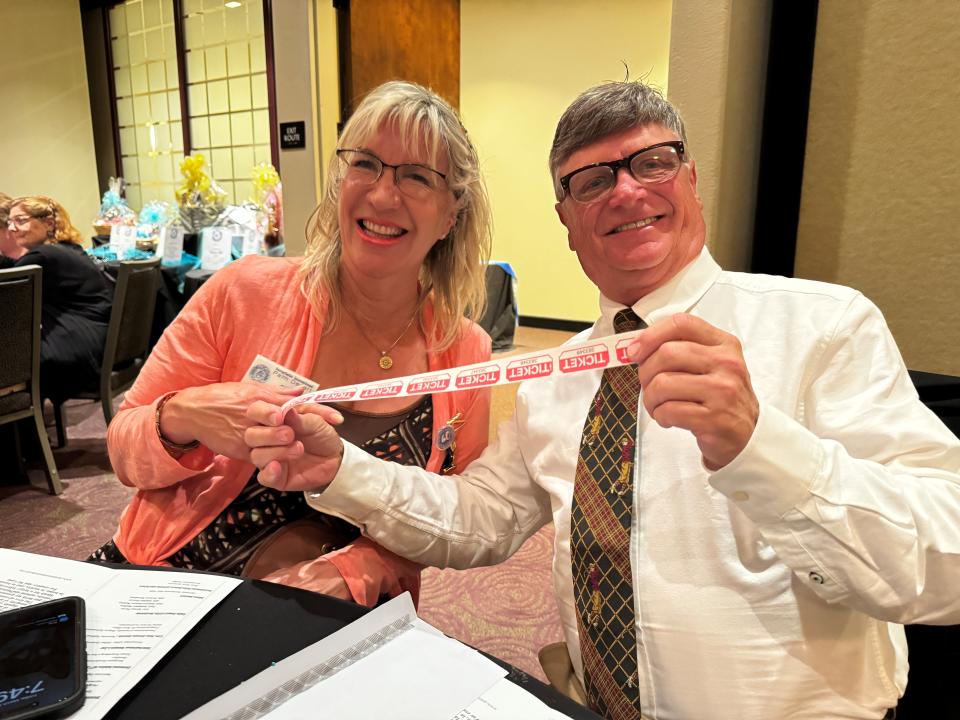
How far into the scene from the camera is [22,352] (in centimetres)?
314

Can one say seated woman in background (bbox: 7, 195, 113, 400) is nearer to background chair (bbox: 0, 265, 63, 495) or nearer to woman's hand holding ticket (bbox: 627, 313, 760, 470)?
background chair (bbox: 0, 265, 63, 495)

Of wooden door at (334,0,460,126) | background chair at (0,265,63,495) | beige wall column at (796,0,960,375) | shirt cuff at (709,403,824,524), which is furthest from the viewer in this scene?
wooden door at (334,0,460,126)

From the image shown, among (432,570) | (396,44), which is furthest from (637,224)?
(396,44)

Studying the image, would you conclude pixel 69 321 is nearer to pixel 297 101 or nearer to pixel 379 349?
pixel 297 101

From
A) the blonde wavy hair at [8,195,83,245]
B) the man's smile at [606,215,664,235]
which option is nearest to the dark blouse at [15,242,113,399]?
the blonde wavy hair at [8,195,83,245]

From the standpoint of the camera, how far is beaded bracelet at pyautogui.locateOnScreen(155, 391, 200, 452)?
4.04 feet

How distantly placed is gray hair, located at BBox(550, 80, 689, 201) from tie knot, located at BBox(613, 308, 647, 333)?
→ 0.32 m

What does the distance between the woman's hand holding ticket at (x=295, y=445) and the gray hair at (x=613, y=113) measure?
666 millimetres

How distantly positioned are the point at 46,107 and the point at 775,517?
10.7m

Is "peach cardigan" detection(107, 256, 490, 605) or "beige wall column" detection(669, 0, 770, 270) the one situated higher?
"beige wall column" detection(669, 0, 770, 270)

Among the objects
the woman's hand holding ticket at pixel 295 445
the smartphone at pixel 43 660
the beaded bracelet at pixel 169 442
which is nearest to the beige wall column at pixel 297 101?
the beaded bracelet at pixel 169 442

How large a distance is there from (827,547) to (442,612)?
195 cm

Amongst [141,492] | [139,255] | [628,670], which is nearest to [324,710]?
[628,670]

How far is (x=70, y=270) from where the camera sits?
3.90 m
